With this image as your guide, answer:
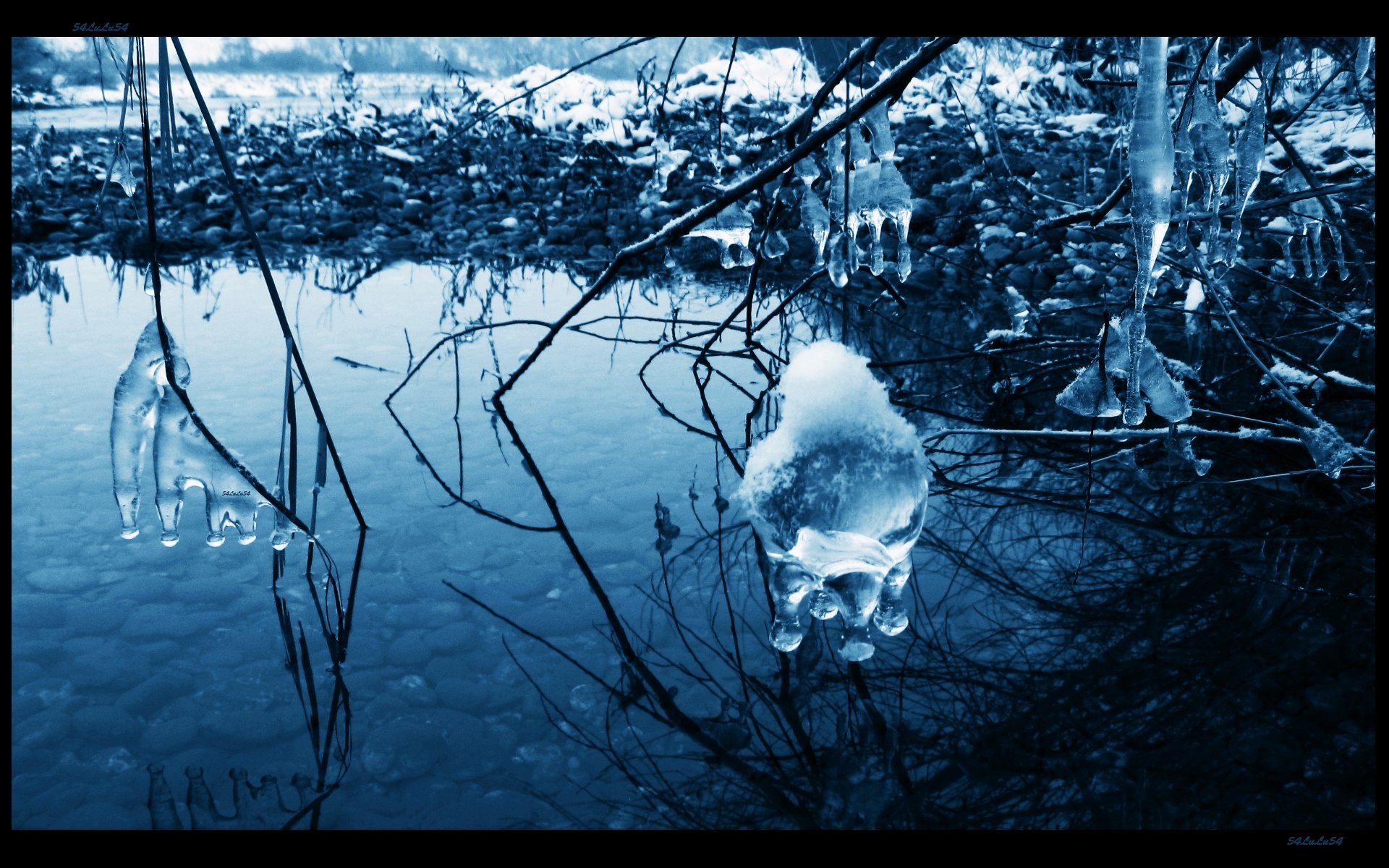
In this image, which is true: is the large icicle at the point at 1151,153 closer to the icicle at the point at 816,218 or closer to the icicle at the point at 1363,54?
the icicle at the point at 1363,54

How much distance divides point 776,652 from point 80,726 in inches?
41.5

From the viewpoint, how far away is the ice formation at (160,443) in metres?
1.60

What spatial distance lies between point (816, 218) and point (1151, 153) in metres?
0.95

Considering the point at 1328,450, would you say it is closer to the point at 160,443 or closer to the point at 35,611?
the point at 160,443

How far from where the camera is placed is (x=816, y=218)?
7.31ft

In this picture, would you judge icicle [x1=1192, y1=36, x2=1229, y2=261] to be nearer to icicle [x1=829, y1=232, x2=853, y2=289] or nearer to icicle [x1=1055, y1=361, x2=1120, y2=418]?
icicle [x1=1055, y1=361, x2=1120, y2=418]

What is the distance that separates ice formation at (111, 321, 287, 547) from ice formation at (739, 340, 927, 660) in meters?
0.87

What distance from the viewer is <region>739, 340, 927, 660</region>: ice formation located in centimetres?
152

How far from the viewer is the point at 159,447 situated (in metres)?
1.65

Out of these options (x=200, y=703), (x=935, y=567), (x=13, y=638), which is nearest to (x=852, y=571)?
(x=935, y=567)

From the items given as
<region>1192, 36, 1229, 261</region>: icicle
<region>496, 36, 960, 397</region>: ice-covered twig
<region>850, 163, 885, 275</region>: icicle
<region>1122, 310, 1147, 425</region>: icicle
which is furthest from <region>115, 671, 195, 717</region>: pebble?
<region>1192, 36, 1229, 261</region>: icicle

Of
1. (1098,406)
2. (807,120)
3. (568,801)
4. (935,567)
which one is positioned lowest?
(568,801)

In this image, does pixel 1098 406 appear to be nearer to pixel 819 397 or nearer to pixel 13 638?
pixel 819 397
